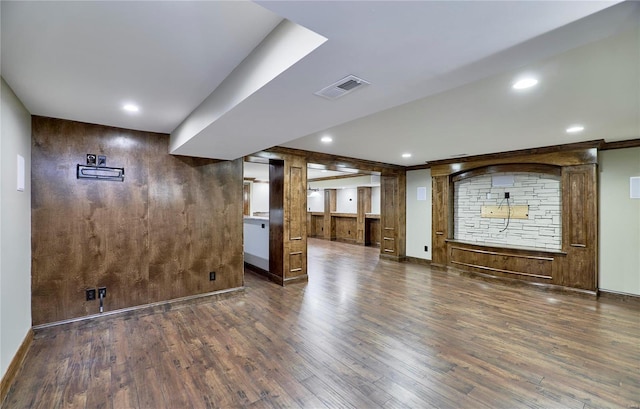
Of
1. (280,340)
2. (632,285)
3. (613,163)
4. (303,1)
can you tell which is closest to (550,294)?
(632,285)

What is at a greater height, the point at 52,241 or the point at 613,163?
the point at 613,163

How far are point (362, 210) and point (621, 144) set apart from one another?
22.0ft

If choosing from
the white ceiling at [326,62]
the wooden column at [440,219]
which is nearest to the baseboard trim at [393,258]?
the wooden column at [440,219]

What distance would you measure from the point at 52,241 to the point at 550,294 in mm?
6991

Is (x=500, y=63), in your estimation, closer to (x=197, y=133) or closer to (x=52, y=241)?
(x=197, y=133)

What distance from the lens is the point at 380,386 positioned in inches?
87.2

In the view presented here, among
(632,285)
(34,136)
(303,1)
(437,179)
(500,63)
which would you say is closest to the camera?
(303,1)

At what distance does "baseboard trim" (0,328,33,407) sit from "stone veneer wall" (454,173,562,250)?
6.99m

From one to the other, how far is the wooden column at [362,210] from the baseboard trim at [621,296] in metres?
6.28

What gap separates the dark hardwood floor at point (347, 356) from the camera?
2.10m

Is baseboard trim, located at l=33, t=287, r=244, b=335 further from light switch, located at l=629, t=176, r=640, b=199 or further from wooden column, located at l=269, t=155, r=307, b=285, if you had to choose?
light switch, located at l=629, t=176, r=640, b=199

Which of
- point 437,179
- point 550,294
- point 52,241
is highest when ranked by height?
point 437,179

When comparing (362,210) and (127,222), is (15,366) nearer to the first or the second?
(127,222)

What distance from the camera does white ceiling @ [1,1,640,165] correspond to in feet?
3.77
